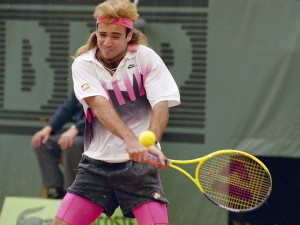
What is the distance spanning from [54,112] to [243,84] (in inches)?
74.4

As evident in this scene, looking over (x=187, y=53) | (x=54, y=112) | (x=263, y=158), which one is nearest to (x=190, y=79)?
(x=187, y=53)

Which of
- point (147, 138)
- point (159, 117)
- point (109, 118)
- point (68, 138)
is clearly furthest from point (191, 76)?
point (147, 138)

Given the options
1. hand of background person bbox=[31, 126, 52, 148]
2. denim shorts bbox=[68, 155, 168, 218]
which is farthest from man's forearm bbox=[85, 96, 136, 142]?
hand of background person bbox=[31, 126, 52, 148]

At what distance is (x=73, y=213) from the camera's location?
3.42 m

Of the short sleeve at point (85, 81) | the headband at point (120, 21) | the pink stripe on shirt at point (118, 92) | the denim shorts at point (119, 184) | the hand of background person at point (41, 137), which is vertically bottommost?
the hand of background person at point (41, 137)

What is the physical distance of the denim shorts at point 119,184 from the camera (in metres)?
3.41

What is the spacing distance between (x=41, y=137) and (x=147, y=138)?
9.65 feet

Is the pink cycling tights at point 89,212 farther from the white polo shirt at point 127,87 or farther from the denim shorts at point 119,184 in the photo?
the white polo shirt at point 127,87

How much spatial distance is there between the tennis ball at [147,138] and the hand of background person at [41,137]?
9.25 ft

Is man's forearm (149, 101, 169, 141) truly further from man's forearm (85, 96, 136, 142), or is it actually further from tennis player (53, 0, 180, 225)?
man's forearm (85, 96, 136, 142)

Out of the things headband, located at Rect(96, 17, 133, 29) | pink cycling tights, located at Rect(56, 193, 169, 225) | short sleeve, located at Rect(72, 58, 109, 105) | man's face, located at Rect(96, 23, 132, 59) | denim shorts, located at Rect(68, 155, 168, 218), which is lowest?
pink cycling tights, located at Rect(56, 193, 169, 225)

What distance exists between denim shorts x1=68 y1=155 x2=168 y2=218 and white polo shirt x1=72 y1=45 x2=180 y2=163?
0.06m

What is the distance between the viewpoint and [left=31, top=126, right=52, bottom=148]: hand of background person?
19.0 ft

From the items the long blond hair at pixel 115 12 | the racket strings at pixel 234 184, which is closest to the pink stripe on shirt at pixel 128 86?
the long blond hair at pixel 115 12
